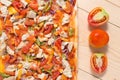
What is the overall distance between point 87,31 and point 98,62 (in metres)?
0.09

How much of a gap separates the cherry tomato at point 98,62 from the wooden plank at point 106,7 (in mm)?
120

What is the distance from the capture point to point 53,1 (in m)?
0.98

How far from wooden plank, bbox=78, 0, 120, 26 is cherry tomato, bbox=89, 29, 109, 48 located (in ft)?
0.25

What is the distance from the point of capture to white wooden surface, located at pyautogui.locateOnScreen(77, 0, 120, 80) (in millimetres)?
967

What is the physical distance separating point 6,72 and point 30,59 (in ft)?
0.22

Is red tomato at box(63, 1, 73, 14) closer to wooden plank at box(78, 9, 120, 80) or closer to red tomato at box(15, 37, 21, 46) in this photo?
wooden plank at box(78, 9, 120, 80)

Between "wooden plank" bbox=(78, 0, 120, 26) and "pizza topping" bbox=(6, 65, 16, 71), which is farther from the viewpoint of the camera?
"wooden plank" bbox=(78, 0, 120, 26)

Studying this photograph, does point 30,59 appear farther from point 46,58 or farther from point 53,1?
point 53,1

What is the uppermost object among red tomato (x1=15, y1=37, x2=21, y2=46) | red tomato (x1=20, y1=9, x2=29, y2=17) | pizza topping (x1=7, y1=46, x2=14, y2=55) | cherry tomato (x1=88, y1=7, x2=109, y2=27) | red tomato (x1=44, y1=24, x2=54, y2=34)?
red tomato (x1=20, y1=9, x2=29, y2=17)

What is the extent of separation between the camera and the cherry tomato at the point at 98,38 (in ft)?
3.12

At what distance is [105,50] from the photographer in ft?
3.26

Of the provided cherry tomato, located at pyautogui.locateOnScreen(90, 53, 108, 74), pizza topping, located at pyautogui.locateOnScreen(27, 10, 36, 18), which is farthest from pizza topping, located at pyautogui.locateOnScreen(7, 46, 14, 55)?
cherry tomato, located at pyautogui.locateOnScreen(90, 53, 108, 74)

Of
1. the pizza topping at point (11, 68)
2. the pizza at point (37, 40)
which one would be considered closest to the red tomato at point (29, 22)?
the pizza at point (37, 40)

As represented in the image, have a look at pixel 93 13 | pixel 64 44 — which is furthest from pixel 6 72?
pixel 93 13
